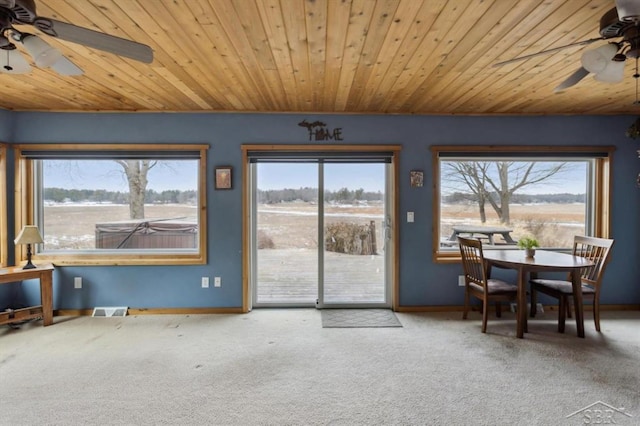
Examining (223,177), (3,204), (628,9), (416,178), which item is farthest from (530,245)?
(3,204)

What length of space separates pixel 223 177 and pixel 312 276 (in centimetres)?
162

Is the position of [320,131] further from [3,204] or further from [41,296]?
[3,204]

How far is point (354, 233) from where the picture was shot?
4.09 meters

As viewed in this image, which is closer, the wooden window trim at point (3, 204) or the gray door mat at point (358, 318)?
the gray door mat at point (358, 318)

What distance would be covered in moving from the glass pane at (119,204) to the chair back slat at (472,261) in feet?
10.2

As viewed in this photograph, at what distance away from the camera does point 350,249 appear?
13.4 ft

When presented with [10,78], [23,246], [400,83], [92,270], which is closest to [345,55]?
[400,83]

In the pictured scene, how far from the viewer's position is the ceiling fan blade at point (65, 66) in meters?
1.85

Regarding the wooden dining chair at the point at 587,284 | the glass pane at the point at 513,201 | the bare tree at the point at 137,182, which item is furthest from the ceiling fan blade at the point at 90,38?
the wooden dining chair at the point at 587,284

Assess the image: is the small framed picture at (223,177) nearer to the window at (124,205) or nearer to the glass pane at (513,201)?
the window at (124,205)

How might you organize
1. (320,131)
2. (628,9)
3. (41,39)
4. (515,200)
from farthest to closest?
Answer: (515,200) < (320,131) < (41,39) < (628,9)

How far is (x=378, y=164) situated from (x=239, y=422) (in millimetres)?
3051

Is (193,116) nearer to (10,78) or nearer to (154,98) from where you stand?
(154,98)

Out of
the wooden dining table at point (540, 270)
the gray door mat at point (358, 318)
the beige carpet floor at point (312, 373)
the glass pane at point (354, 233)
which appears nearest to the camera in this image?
the beige carpet floor at point (312, 373)
